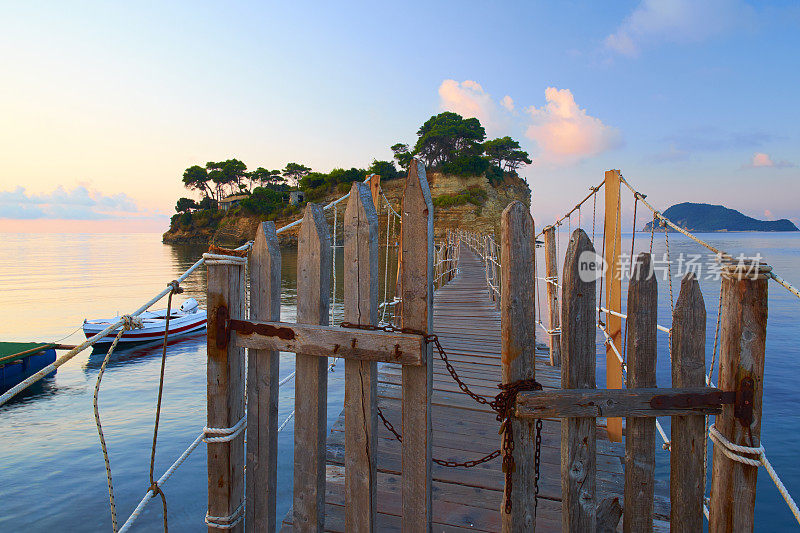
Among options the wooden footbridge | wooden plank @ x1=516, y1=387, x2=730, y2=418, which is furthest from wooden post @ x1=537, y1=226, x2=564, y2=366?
wooden plank @ x1=516, y1=387, x2=730, y2=418

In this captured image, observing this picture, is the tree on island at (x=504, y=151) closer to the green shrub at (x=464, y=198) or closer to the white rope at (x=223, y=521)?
the green shrub at (x=464, y=198)

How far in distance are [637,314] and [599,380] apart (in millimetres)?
12427

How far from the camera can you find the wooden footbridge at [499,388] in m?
1.84

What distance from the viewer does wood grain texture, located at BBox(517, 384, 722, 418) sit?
1.83m

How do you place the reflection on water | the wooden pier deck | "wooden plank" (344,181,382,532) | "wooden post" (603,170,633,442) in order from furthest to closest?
the reflection on water, "wooden post" (603,170,633,442), the wooden pier deck, "wooden plank" (344,181,382,532)

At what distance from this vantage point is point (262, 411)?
230 centimetres

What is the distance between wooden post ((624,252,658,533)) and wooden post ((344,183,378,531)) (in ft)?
3.91

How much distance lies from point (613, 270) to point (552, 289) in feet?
9.87

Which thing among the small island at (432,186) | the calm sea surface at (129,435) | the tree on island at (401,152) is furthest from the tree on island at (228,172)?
the calm sea surface at (129,435)

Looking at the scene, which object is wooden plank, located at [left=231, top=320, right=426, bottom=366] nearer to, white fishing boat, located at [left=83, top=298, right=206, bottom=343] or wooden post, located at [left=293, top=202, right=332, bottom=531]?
wooden post, located at [left=293, top=202, right=332, bottom=531]

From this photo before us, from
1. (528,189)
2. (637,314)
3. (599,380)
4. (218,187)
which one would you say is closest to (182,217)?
(218,187)

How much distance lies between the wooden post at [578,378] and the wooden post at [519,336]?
16 cm

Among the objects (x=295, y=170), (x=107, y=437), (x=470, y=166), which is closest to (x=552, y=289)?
(x=107, y=437)

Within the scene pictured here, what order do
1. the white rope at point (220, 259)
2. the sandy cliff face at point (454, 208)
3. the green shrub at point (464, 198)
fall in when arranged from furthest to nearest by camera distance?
the green shrub at point (464, 198)
the sandy cliff face at point (454, 208)
the white rope at point (220, 259)
